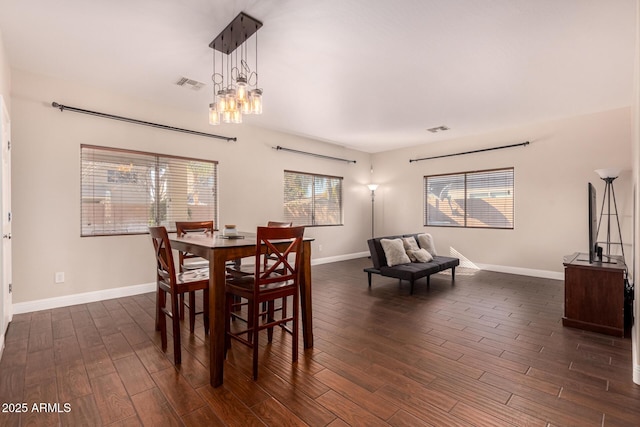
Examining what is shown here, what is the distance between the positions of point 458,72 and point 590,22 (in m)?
1.11

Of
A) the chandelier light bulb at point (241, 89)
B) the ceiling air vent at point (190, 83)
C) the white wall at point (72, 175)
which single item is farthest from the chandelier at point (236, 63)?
the white wall at point (72, 175)

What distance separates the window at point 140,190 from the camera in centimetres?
385

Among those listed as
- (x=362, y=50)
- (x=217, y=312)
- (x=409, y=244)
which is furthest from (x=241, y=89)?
(x=409, y=244)

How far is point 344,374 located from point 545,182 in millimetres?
5017

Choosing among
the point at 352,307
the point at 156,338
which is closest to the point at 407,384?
the point at 352,307

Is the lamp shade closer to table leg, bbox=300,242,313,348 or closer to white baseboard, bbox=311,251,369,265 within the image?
table leg, bbox=300,242,313,348

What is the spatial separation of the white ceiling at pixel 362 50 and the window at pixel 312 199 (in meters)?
1.89

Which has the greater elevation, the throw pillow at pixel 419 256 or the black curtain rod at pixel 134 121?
the black curtain rod at pixel 134 121

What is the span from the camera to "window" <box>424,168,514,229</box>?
566 centimetres

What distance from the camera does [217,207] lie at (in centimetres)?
495

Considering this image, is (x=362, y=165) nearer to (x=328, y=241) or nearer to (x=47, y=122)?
(x=328, y=241)

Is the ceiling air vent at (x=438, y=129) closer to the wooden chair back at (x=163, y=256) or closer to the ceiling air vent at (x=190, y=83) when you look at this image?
the ceiling air vent at (x=190, y=83)

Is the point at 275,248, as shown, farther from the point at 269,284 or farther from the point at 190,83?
the point at 190,83

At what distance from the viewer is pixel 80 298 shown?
146 inches
